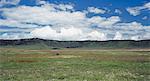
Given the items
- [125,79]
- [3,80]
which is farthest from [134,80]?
[3,80]

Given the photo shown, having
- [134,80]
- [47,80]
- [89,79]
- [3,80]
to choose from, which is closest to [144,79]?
[134,80]

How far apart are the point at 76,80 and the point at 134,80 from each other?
4.86 meters

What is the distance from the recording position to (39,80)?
73.6 feet

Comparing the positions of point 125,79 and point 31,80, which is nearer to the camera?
point 31,80

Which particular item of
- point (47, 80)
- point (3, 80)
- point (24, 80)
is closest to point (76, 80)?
point (47, 80)

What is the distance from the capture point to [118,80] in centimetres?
2316

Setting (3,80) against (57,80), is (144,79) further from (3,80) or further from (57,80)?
(3,80)

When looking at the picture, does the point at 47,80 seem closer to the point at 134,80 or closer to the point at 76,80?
the point at 76,80

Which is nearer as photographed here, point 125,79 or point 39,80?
point 39,80

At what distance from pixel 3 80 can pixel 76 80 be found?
5.80 metres

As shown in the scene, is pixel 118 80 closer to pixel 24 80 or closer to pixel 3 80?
pixel 24 80

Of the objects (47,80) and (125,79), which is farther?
(125,79)

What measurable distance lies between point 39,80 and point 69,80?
2405mm

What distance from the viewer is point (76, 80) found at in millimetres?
22703
